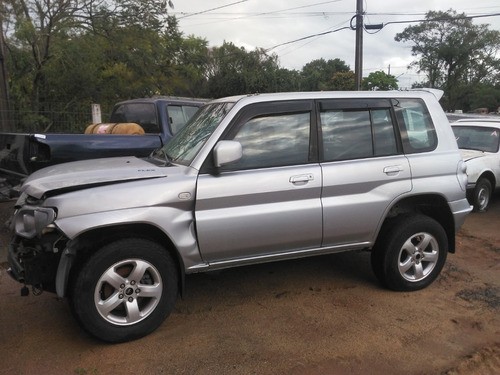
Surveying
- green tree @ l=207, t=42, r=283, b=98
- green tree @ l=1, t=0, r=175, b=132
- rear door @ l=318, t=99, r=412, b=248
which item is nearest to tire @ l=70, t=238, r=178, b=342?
rear door @ l=318, t=99, r=412, b=248

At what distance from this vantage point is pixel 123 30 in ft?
58.0

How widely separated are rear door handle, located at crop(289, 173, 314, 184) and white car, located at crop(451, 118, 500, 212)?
5.47m

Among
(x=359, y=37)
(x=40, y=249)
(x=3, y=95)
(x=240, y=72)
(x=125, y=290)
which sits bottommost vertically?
(x=125, y=290)

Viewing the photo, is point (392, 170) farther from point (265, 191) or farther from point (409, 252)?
point (265, 191)

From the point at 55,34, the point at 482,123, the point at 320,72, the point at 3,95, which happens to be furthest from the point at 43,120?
the point at 320,72

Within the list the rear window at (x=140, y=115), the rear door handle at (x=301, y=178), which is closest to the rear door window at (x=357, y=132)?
the rear door handle at (x=301, y=178)

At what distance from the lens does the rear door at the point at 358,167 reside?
425 centimetres

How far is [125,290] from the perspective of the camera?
3600 mm

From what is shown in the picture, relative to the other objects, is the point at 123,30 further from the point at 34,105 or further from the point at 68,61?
the point at 34,105

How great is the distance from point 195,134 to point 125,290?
4.99 ft

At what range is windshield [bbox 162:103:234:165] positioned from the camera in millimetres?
4078

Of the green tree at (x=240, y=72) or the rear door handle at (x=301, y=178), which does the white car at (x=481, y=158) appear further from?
the green tree at (x=240, y=72)

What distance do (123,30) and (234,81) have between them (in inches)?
1063

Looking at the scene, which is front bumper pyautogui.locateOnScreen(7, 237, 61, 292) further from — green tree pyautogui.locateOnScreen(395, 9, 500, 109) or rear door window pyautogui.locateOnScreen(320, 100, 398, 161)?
green tree pyautogui.locateOnScreen(395, 9, 500, 109)
